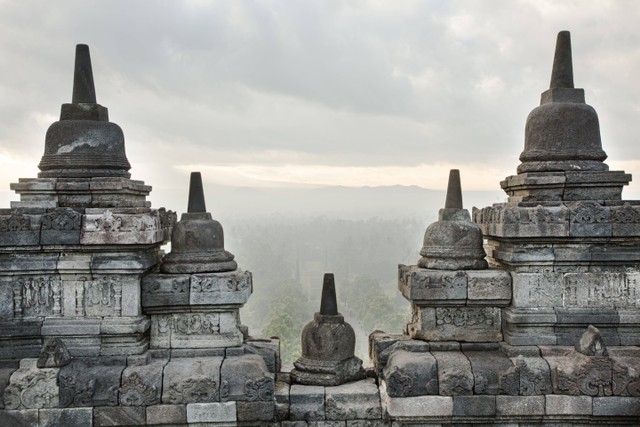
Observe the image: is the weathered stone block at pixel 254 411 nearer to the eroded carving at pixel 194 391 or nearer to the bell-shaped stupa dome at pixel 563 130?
the eroded carving at pixel 194 391

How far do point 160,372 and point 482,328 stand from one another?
311 centimetres

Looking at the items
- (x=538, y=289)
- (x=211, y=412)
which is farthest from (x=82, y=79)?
(x=538, y=289)

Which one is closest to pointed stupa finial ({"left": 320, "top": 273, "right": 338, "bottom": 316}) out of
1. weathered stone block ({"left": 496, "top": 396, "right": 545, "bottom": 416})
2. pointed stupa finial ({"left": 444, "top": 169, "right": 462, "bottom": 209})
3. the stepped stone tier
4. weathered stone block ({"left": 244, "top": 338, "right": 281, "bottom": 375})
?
the stepped stone tier

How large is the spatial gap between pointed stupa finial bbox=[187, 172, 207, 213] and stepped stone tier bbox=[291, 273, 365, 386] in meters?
1.49

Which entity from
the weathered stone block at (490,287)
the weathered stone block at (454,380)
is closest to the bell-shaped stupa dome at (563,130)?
the weathered stone block at (490,287)

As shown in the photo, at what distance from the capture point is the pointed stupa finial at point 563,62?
581 centimetres

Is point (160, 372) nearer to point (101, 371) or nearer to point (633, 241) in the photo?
point (101, 371)

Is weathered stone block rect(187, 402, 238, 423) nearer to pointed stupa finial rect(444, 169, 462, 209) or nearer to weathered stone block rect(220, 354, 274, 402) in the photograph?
weathered stone block rect(220, 354, 274, 402)

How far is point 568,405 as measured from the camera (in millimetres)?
5043

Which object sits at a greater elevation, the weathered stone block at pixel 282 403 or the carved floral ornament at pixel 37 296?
the carved floral ornament at pixel 37 296

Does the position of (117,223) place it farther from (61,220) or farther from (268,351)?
(268,351)

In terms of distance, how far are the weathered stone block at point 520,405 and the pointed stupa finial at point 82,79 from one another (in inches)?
194

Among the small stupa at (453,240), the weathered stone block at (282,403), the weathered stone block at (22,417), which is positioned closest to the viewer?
the weathered stone block at (22,417)

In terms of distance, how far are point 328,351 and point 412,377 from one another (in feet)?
2.95
